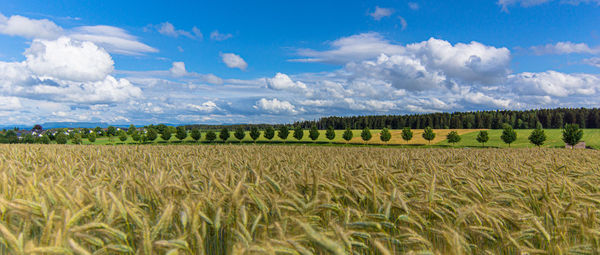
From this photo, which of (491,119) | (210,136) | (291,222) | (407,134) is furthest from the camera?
(491,119)

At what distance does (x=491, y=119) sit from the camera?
16175 centimetres

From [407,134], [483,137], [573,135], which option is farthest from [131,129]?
[573,135]

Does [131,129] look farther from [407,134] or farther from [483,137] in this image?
[483,137]

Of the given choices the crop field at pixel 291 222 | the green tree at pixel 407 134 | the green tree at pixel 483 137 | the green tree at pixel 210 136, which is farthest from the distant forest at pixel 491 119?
the crop field at pixel 291 222

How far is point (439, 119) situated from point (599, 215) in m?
184

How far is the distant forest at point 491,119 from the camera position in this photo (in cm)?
14862

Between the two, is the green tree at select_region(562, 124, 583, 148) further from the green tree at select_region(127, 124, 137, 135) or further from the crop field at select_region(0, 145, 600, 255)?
the green tree at select_region(127, 124, 137, 135)

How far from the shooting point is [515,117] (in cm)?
16238

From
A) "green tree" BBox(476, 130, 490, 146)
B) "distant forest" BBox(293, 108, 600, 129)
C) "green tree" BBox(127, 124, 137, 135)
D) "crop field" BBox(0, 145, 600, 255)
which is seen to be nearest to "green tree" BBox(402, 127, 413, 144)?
"green tree" BBox(476, 130, 490, 146)

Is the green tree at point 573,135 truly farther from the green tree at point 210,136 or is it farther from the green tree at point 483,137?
the green tree at point 210,136

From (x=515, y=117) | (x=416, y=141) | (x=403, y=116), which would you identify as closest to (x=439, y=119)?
(x=403, y=116)

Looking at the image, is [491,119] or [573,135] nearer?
[573,135]

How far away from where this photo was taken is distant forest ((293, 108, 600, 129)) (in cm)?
14862

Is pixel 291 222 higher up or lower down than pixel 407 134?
higher up
